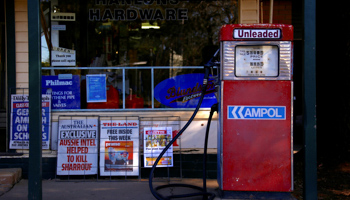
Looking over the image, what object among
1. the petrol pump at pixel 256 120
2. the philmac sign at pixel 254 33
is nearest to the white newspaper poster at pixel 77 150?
the petrol pump at pixel 256 120

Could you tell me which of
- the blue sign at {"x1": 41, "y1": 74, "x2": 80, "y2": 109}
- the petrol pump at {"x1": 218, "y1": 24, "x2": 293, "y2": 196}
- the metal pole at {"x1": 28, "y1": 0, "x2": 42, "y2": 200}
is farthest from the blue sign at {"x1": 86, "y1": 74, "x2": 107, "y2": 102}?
the petrol pump at {"x1": 218, "y1": 24, "x2": 293, "y2": 196}

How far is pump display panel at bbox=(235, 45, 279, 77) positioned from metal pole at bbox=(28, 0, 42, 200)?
7.47 ft

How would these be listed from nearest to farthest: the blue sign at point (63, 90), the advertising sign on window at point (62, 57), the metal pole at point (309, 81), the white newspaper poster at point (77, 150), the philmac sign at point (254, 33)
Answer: the metal pole at point (309, 81), the philmac sign at point (254, 33), the white newspaper poster at point (77, 150), the blue sign at point (63, 90), the advertising sign on window at point (62, 57)

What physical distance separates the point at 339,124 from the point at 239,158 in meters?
3.27

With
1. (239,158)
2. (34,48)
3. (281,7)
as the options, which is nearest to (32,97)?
(34,48)

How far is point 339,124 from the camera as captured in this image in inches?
272

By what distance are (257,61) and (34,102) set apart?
259cm

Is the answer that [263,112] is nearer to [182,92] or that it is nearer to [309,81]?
[309,81]

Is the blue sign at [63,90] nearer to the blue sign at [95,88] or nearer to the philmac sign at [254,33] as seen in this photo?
the blue sign at [95,88]

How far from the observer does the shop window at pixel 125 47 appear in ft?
22.1

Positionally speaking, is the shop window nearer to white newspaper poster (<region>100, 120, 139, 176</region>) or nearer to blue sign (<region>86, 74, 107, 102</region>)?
blue sign (<region>86, 74, 107, 102</region>)

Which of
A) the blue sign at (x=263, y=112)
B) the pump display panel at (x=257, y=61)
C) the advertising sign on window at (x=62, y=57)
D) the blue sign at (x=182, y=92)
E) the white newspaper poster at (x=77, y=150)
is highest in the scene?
the advertising sign on window at (x=62, y=57)

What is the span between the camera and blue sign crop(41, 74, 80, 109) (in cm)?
664

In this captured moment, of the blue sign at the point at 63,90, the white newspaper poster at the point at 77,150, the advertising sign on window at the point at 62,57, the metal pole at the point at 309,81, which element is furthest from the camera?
the advertising sign on window at the point at 62,57
